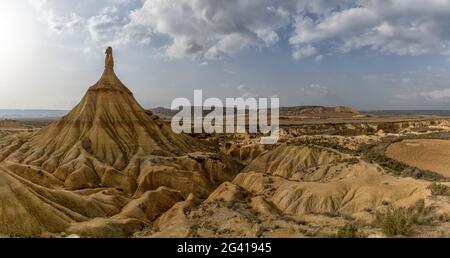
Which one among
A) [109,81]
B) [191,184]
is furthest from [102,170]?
[109,81]

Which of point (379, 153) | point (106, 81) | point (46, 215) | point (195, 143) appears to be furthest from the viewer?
point (195, 143)

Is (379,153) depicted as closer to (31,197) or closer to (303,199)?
(303,199)

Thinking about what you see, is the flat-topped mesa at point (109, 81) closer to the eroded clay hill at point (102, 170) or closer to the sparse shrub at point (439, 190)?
the eroded clay hill at point (102, 170)

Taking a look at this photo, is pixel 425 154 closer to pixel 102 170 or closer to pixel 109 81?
pixel 102 170

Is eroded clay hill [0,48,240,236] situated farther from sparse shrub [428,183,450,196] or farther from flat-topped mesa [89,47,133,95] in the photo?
sparse shrub [428,183,450,196]

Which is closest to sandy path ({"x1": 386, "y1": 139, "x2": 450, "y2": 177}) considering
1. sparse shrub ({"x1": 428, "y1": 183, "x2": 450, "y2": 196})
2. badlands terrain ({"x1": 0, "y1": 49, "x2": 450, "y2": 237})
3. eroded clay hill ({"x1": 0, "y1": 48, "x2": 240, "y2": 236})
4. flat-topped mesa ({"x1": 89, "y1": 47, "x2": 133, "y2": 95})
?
badlands terrain ({"x1": 0, "y1": 49, "x2": 450, "y2": 237})
